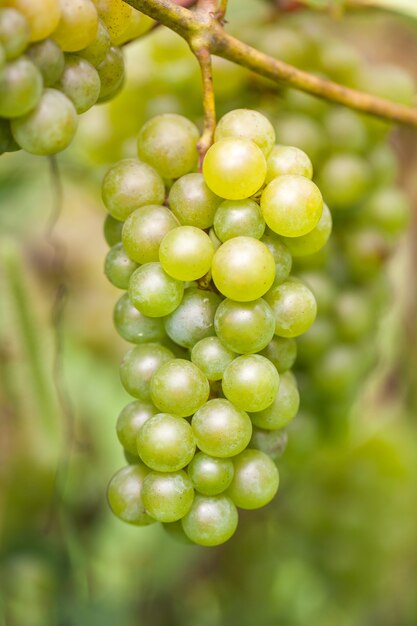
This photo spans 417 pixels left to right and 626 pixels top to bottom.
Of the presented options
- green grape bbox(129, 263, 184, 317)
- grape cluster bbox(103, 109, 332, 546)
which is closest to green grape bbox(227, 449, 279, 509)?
grape cluster bbox(103, 109, 332, 546)

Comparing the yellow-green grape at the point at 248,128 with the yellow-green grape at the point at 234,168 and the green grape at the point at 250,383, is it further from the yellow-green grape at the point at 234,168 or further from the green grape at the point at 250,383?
the green grape at the point at 250,383

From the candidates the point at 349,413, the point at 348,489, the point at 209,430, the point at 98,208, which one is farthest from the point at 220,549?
the point at 209,430

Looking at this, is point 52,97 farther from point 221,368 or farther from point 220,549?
point 220,549

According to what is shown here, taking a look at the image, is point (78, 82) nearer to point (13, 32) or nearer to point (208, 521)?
point (13, 32)

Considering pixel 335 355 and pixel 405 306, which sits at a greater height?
pixel 335 355

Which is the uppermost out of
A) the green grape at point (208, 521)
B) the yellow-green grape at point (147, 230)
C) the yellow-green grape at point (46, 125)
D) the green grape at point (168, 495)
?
the yellow-green grape at point (46, 125)

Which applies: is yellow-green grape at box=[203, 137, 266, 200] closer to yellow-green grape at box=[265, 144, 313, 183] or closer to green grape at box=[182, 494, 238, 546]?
yellow-green grape at box=[265, 144, 313, 183]

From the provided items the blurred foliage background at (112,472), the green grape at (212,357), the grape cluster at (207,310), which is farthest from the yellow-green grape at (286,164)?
the blurred foliage background at (112,472)
